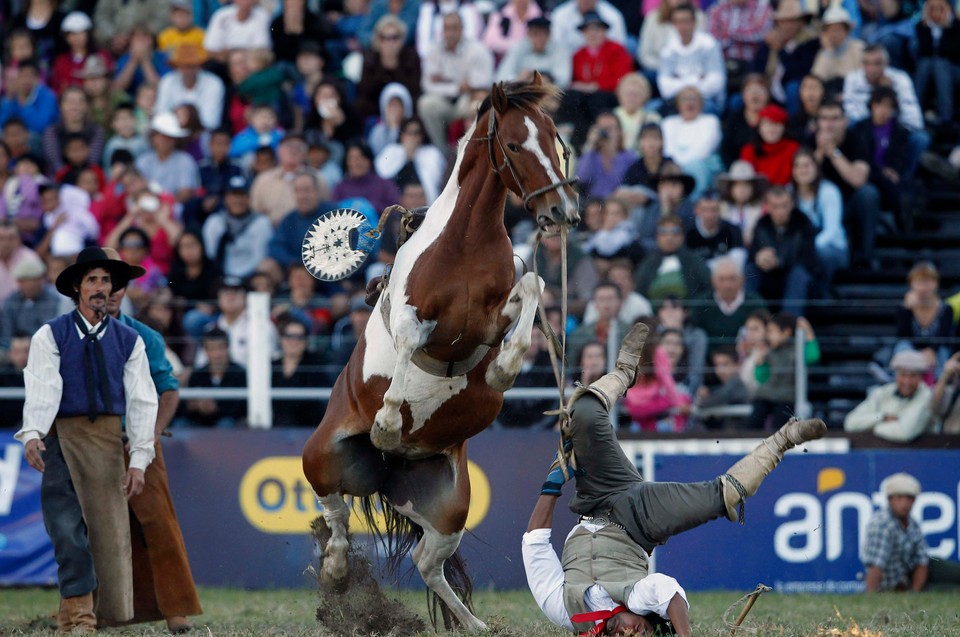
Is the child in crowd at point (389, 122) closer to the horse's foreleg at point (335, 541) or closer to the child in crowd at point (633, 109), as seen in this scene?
the child in crowd at point (633, 109)

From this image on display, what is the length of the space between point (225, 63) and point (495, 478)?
6956mm

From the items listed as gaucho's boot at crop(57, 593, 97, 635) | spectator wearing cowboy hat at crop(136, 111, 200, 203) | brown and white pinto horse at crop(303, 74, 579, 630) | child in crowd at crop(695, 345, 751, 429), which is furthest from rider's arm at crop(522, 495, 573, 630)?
spectator wearing cowboy hat at crop(136, 111, 200, 203)

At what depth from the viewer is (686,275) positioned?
1184cm

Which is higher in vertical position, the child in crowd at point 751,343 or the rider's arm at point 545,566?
the child in crowd at point 751,343

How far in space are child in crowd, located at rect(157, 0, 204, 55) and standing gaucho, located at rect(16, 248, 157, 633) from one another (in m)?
8.83

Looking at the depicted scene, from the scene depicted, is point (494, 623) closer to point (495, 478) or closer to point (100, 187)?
point (495, 478)

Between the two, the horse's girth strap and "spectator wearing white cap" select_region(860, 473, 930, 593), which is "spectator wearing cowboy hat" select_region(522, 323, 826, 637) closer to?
Result: the horse's girth strap

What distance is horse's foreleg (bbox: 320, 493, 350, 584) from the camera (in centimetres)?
849

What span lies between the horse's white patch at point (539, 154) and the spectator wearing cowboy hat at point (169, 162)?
8280 millimetres

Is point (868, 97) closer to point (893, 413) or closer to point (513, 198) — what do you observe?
point (893, 413)

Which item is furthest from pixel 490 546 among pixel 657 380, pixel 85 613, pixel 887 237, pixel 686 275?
pixel 887 237

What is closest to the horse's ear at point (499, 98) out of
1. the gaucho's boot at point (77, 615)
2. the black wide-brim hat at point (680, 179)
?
the gaucho's boot at point (77, 615)

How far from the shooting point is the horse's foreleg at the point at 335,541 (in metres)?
8.49

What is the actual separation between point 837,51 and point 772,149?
73.4 inches
